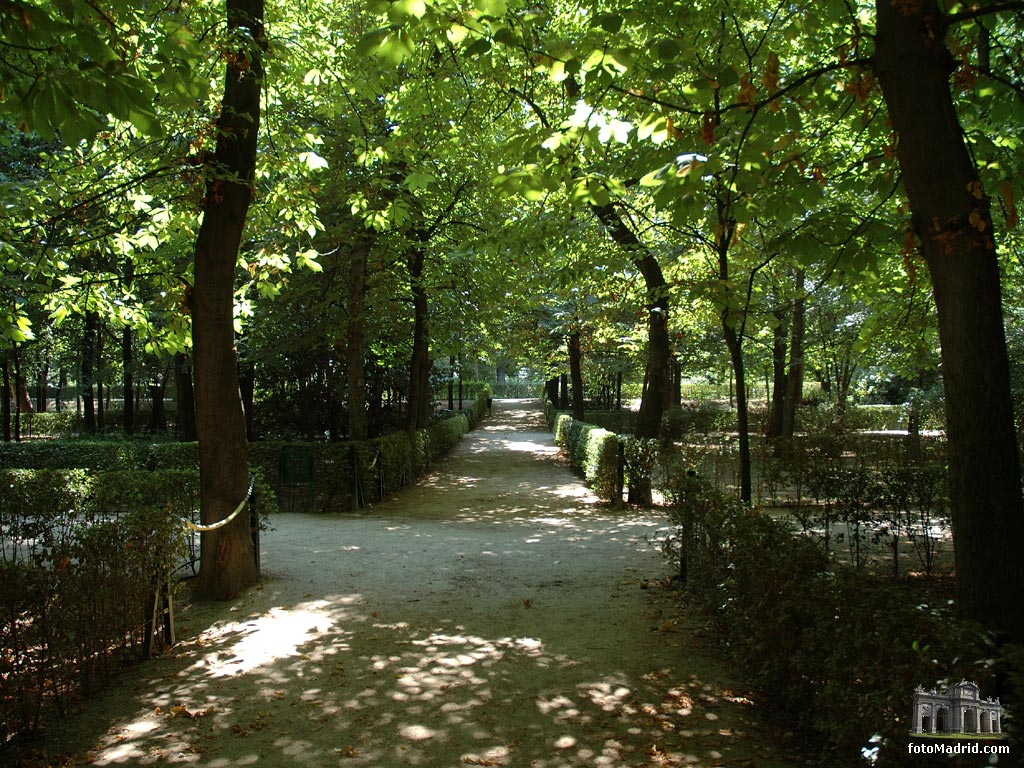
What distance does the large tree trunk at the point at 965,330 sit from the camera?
123 inches

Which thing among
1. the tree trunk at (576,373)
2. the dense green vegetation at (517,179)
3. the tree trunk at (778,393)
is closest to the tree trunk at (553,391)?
the tree trunk at (576,373)

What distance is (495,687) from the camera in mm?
4469

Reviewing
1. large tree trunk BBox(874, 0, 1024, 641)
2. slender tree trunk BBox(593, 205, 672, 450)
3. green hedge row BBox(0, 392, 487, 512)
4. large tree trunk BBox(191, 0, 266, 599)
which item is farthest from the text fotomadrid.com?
green hedge row BBox(0, 392, 487, 512)

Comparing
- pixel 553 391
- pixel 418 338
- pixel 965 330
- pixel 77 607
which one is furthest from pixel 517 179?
pixel 553 391

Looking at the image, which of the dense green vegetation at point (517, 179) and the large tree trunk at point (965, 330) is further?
the dense green vegetation at point (517, 179)

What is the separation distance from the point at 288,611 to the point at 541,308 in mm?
20687

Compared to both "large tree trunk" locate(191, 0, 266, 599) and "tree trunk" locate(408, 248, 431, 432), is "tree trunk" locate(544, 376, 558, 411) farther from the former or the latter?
"large tree trunk" locate(191, 0, 266, 599)

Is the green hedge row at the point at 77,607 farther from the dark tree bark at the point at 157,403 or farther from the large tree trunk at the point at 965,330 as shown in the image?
the dark tree bark at the point at 157,403

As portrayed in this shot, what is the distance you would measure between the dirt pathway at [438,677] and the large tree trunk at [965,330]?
54.9 inches

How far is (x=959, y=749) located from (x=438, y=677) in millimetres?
3161

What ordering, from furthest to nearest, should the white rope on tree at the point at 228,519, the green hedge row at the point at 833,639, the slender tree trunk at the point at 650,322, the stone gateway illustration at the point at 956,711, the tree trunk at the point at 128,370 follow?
1. the tree trunk at the point at 128,370
2. the slender tree trunk at the point at 650,322
3. the white rope on tree at the point at 228,519
4. the green hedge row at the point at 833,639
5. the stone gateway illustration at the point at 956,711

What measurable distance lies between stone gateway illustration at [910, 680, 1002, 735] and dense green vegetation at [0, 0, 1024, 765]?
0.89m

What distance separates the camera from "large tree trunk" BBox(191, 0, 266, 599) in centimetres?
667

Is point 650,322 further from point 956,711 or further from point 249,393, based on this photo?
point 249,393
